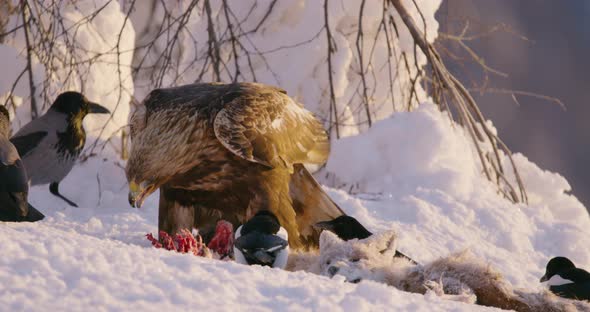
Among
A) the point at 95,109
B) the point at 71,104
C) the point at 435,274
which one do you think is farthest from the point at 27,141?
the point at 435,274

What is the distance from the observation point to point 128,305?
1.81 metres

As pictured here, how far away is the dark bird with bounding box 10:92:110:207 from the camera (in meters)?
5.28

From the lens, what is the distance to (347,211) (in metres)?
5.14

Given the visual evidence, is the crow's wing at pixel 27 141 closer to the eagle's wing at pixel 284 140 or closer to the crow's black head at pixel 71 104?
the crow's black head at pixel 71 104

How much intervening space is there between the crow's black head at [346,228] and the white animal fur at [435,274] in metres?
0.38

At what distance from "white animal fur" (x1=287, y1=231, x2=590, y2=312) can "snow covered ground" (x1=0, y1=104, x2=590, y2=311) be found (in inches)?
31.7

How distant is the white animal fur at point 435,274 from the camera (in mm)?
3080

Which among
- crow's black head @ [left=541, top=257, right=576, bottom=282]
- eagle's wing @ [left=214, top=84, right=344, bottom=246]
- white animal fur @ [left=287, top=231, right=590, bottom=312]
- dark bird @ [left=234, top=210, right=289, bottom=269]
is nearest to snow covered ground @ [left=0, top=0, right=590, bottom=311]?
crow's black head @ [left=541, top=257, right=576, bottom=282]

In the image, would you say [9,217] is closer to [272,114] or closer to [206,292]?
[272,114]

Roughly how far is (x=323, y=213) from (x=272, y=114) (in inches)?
25.0

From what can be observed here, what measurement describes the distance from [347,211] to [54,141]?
6.32 ft

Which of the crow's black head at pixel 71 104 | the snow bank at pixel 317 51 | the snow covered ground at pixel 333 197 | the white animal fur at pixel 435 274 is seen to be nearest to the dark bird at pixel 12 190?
the snow covered ground at pixel 333 197

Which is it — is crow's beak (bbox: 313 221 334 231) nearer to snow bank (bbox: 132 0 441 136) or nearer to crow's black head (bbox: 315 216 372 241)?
crow's black head (bbox: 315 216 372 241)

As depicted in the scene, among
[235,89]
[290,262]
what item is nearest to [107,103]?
[235,89]
